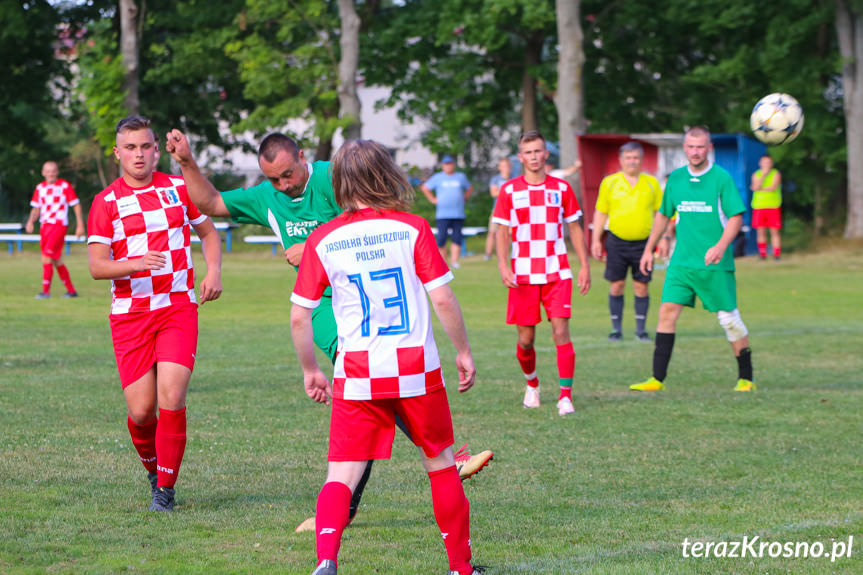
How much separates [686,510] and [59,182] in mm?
15984

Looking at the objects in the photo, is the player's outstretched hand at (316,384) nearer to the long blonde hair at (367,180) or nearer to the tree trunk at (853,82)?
the long blonde hair at (367,180)

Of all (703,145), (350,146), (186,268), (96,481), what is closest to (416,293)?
(350,146)

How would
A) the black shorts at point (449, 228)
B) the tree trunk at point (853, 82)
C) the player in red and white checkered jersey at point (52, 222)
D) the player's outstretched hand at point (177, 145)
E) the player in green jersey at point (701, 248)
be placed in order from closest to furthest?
the player's outstretched hand at point (177, 145)
the player in green jersey at point (701, 248)
the player in red and white checkered jersey at point (52, 222)
the black shorts at point (449, 228)
the tree trunk at point (853, 82)

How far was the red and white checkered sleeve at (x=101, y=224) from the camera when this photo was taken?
Answer: 18.7 ft

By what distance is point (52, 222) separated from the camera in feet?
61.7

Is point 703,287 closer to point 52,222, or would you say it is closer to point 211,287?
point 211,287

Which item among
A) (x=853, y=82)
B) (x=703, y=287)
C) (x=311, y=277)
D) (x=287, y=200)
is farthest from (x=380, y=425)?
(x=853, y=82)

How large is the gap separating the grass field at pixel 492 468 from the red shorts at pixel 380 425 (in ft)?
1.94

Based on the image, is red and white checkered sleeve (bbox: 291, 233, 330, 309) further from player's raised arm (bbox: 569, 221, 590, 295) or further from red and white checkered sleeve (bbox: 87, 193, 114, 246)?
player's raised arm (bbox: 569, 221, 590, 295)

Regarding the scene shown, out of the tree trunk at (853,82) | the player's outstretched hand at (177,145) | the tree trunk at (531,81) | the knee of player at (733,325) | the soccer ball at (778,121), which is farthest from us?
the tree trunk at (531,81)

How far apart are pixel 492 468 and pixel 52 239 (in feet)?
44.6

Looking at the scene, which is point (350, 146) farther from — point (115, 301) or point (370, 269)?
point (115, 301)

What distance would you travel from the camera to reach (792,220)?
1302 inches

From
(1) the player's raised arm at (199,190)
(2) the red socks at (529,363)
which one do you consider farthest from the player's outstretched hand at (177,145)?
(2) the red socks at (529,363)
